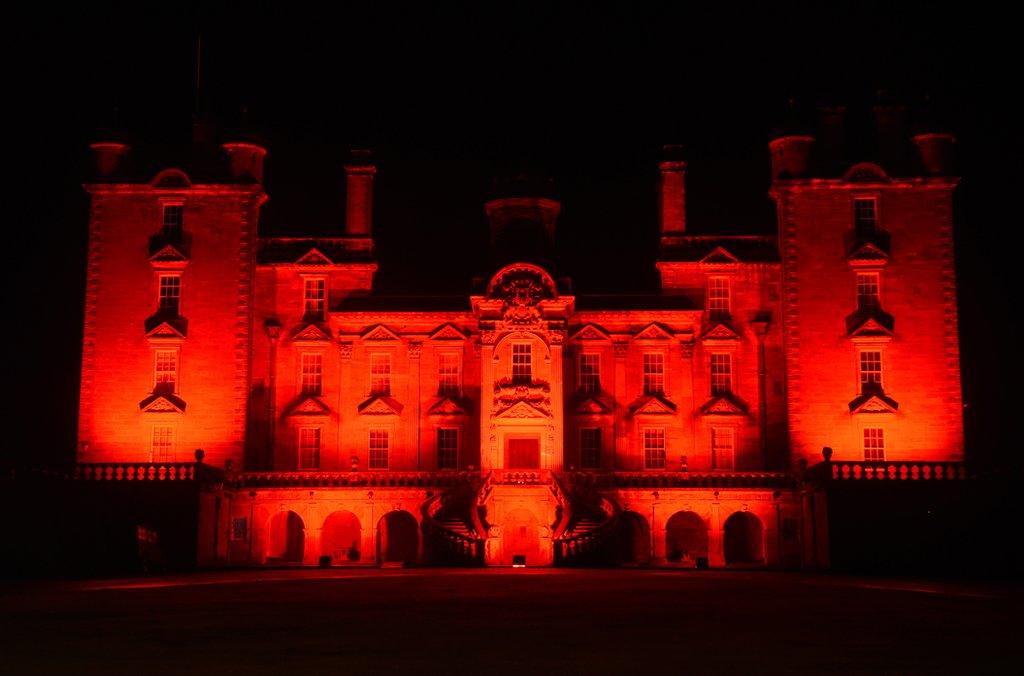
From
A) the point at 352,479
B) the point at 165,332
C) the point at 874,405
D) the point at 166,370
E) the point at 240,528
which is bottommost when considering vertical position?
the point at 240,528

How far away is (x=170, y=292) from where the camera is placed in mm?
59219

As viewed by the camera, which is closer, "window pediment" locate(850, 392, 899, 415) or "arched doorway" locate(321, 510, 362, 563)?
"window pediment" locate(850, 392, 899, 415)

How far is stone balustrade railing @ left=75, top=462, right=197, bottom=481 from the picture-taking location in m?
52.8

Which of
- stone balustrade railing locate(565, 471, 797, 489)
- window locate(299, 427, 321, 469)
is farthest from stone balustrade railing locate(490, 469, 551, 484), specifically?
window locate(299, 427, 321, 469)

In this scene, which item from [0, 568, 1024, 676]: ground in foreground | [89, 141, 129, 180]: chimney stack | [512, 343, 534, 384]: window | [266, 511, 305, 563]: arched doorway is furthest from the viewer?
[89, 141, 129, 180]: chimney stack

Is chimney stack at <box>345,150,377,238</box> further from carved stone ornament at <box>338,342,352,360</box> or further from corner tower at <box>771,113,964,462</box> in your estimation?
corner tower at <box>771,113,964,462</box>

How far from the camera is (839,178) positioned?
192 ft

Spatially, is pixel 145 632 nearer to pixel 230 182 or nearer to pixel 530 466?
pixel 530 466

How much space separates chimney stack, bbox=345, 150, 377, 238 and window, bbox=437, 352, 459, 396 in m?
6.52

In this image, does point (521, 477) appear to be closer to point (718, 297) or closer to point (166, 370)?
point (718, 297)

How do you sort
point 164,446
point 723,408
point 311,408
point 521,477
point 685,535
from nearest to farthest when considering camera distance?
point 521,477
point 164,446
point 723,408
point 311,408
point 685,535

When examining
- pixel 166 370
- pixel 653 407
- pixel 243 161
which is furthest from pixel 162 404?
pixel 653 407

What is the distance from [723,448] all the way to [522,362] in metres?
9.46

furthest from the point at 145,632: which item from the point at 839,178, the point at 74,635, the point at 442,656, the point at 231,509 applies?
the point at 839,178
